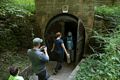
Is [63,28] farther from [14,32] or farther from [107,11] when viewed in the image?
[14,32]

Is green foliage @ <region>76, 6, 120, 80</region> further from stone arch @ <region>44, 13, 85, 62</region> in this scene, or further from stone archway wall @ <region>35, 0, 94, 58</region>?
stone archway wall @ <region>35, 0, 94, 58</region>

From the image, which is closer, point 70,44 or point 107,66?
point 107,66

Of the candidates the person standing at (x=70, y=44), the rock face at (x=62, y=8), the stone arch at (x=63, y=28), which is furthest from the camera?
the person standing at (x=70, y=44)

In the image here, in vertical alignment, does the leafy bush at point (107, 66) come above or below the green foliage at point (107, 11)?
below

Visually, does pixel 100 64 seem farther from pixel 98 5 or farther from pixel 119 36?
pixel 98 5

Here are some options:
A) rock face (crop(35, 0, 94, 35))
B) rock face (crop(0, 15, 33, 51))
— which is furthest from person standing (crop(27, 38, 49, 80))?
rock face (crop(35, 0, 94, 35))

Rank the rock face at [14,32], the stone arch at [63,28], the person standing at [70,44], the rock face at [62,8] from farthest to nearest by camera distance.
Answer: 1. the person standing at [70,44]
2. the rock face at [62,8]
3. the stone arch at [63,28]
4. the rock face at [14,32]

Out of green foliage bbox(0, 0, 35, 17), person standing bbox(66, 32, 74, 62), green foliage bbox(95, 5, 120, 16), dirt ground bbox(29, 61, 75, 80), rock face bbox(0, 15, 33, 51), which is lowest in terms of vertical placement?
dirt ground bbox(29, 61, 75, 80)

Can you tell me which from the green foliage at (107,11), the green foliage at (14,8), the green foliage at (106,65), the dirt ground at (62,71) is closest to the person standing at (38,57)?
the green foliage at (106,65)

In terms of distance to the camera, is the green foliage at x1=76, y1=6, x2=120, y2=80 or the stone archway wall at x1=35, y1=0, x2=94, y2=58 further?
the stone archway wall at x1=35, y1=0, x2=94, y2=58

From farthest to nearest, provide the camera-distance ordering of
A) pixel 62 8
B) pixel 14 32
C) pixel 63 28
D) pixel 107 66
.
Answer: pixel 63 28 → pixel 62 8 → pixel 14 32 → pixel 107 66

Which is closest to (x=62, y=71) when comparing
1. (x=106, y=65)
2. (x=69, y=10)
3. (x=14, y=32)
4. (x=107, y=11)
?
(x=14, y=32)

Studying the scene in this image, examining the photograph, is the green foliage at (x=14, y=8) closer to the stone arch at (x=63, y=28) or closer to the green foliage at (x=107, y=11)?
the stone arch at (x=63, y=28)

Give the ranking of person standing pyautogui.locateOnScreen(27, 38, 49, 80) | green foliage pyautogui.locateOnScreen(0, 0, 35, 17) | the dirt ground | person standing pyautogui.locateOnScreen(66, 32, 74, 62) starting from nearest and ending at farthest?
person standing pyautogui.locateOnScreen(27, 38, 49, 80) → green foliage pyautogui.locateOnScreen(0, 0, 35, 17) → the dirt ground → person standing pyautogui.locateOnScreen(66, 32, 74, 62)
